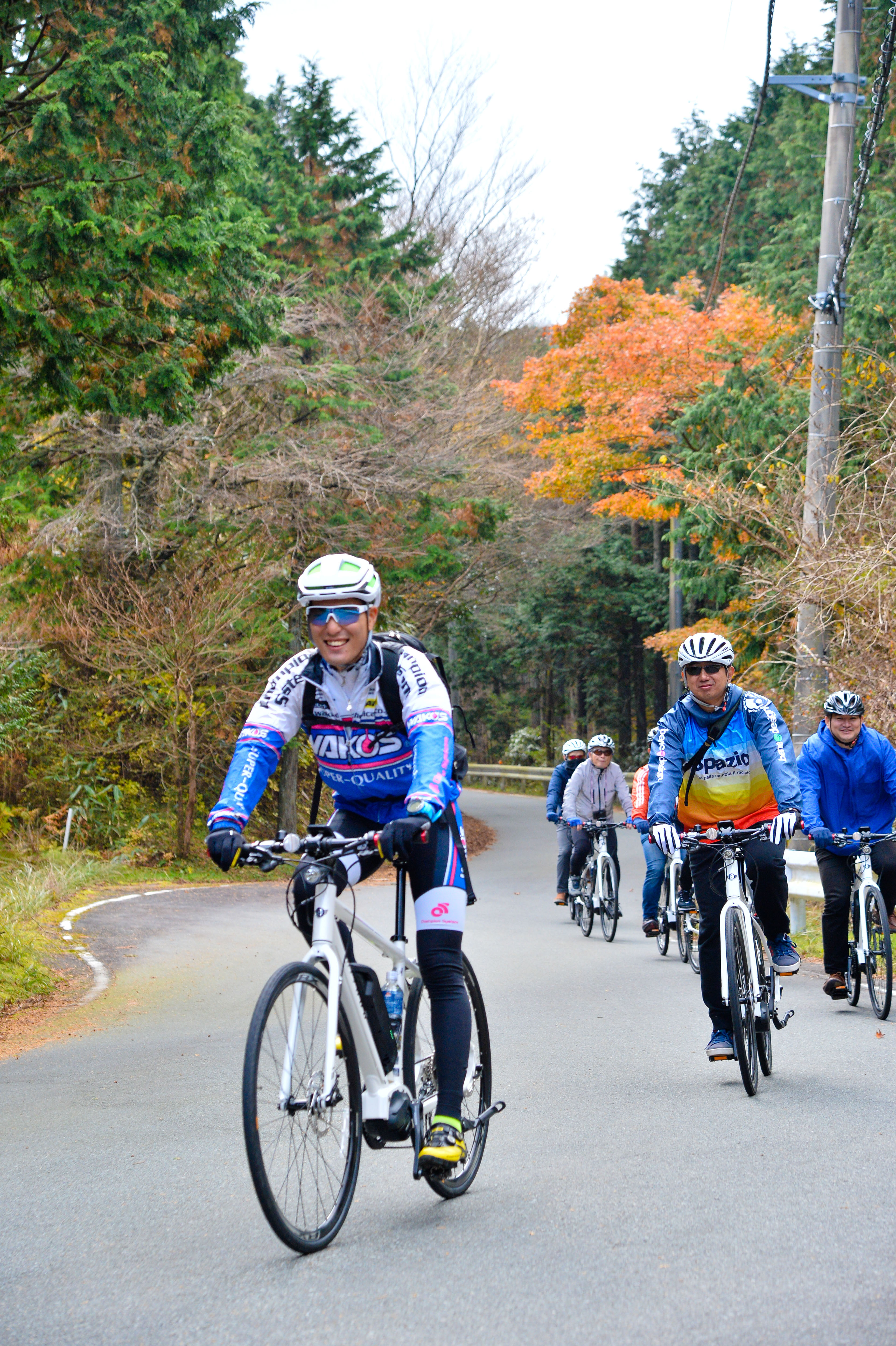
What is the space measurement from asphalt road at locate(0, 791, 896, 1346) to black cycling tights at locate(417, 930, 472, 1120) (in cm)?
50

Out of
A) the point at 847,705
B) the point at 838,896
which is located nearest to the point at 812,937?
the point at 838,896

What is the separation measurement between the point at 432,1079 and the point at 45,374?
6791mm

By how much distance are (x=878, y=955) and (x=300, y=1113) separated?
18.9 ft

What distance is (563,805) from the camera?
1515cm

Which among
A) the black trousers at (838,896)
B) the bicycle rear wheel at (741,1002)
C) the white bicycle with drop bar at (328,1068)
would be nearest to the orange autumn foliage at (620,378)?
the black trousers at (838,896)

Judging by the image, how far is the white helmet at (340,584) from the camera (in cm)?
445

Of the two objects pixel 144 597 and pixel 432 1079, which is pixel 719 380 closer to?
pixel 144 597

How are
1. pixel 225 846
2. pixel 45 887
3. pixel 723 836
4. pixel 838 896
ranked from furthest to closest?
pixel 45 887
pixel 838 896
pixel 723 836
pixel 225 846

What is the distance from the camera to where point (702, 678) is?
670cm

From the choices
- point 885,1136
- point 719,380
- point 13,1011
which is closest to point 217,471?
point 719,380

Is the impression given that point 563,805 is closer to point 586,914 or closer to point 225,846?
point 586,914

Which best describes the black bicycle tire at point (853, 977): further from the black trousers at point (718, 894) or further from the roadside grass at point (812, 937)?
the black trousers at point (718, 894)

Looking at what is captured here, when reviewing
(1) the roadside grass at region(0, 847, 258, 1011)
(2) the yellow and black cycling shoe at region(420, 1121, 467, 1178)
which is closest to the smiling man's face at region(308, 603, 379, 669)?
(2) the yellow and black cycling shoe at region(420, 1121, 467, 1178)

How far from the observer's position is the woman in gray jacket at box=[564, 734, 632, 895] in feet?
48.0
